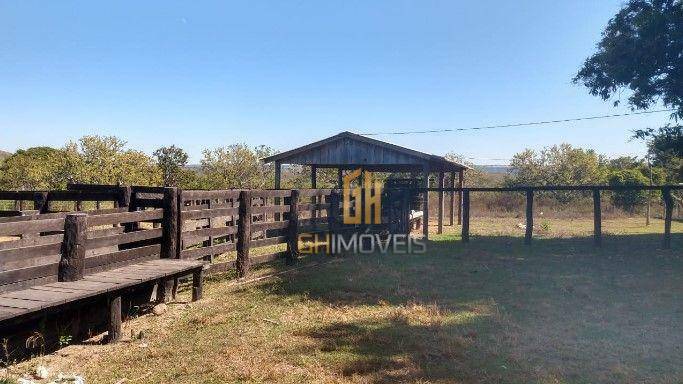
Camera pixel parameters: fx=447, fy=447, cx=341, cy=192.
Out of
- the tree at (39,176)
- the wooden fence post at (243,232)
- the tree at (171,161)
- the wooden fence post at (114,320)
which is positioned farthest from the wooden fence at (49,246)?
the tree at (171,161)

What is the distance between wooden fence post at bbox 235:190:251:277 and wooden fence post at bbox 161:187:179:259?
1.56m

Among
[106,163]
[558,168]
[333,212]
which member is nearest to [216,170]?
[106,163]

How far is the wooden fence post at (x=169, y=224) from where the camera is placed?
709 centimetres

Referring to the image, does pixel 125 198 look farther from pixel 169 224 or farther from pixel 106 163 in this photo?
pixel 106 163

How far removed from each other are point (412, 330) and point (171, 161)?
2433 centimetres

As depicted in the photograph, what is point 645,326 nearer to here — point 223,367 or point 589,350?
point 589,350

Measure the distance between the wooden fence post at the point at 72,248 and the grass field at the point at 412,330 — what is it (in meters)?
0.83

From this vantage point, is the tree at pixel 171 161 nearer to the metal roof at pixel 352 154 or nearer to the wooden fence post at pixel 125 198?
the metal roof at pixel 352 154

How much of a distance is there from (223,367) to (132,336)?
64.1 inches

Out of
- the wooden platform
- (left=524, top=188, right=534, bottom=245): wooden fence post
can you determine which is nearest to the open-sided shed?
(left=524, top=188, right=534, bottom=245): wooden fence post

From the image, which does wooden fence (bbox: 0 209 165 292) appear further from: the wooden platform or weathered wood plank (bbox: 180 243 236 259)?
weathered wood plank (bbox: 180 243 236 259)

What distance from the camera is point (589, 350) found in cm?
518

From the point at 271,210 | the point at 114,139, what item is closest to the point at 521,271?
the point at 271,210

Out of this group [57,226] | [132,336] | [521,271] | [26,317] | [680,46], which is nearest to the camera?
[26,317]
